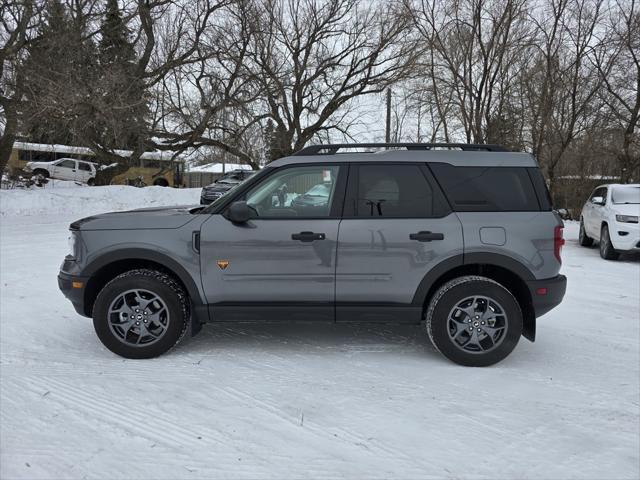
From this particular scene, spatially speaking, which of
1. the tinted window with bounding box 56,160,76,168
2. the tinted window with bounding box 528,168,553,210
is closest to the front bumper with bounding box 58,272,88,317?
the tinted window with bounding box 528,168,553,210

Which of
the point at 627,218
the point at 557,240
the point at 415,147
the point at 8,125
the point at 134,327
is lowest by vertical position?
the point at 134,327

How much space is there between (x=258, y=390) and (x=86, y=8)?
61.3ft

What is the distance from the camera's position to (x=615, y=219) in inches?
373

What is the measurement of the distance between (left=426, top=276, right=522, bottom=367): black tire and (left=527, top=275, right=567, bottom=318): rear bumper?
179 millimetres

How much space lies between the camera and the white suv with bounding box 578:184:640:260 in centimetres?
926

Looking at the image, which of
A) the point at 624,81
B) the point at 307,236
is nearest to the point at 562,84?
the point at 624,81

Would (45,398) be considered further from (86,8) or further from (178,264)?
(86,8)

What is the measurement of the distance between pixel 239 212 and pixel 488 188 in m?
2.08

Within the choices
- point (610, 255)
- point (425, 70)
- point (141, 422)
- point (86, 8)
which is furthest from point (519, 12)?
point (141, 422)

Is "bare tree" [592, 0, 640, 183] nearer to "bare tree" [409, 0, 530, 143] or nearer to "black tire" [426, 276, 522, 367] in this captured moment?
"bare tree" [409, 0, 530, 143]

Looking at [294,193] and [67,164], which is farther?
[67,164]

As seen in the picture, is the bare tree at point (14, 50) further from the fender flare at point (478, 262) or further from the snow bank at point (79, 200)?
the fender flare at point (478, 262)

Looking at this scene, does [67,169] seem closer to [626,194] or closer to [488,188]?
[626,194]

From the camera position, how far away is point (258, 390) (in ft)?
11.7
